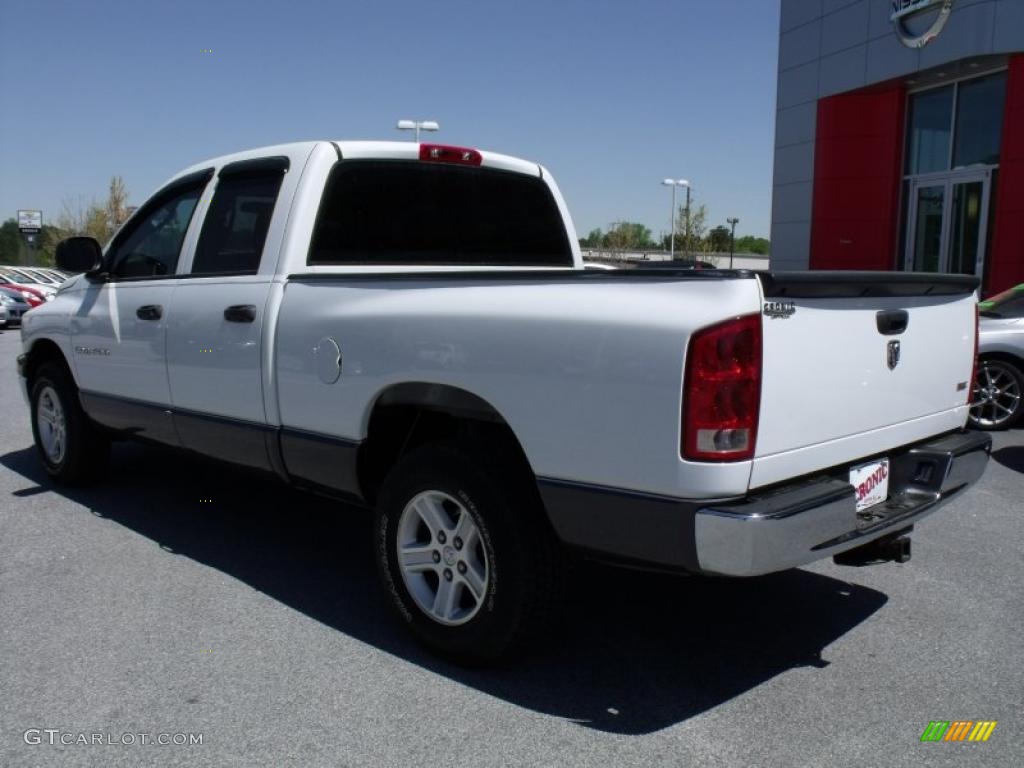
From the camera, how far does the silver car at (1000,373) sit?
8.26m

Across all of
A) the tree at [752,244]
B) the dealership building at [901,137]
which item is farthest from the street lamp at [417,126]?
the tree at [752,244]

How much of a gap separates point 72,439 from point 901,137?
53.6ft

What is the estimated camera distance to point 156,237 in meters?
5.19

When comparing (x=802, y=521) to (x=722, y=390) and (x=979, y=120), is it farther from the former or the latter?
(x=979, y=120)

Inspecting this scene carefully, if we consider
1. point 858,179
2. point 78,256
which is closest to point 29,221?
point 858,179

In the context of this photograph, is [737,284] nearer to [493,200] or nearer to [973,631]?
[973,631]

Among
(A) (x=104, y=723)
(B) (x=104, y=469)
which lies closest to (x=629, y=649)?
(A) (x=104, y=723)

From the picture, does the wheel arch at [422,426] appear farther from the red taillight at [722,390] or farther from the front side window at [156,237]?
the front side window at [156,237]

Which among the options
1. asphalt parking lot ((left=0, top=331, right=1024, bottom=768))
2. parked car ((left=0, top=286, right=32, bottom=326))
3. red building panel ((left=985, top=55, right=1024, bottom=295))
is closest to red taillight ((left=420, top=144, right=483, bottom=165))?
asphalt parking lot ((left=0, top=331, right=1024, bottom=768))

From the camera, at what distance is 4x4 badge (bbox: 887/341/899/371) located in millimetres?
3258

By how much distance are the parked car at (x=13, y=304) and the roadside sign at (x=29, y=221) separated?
29.9 metres

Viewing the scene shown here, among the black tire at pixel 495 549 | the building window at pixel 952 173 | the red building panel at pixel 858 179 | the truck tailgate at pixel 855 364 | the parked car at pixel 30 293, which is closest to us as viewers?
the truck tailgate at pixel 855 364

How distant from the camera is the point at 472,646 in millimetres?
3307

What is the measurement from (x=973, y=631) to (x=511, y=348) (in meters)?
2.33
